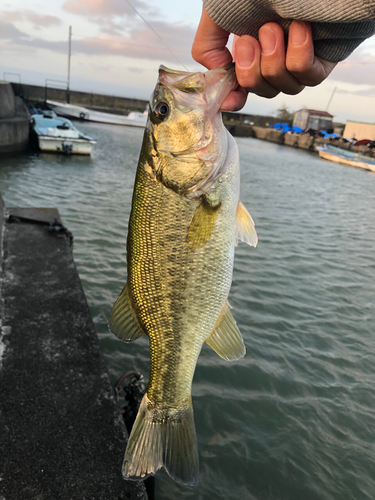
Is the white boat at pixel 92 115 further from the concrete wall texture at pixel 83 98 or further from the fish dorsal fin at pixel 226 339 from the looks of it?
the fish dorsal fin at pixel 226 339

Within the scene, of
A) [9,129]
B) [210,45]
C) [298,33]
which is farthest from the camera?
[9,129]

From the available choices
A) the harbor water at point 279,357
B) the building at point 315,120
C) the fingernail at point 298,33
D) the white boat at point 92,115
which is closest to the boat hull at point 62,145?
the harbor water at point 279,357

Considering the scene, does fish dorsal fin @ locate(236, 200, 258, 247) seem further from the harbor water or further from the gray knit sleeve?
the harbor water

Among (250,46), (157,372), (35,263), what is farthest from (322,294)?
(250,46)

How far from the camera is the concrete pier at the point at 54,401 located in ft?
8.39

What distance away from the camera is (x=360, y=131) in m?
52.2

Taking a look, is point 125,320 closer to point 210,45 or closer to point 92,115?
point 210,45

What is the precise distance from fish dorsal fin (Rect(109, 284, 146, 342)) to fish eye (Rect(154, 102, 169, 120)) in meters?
0.96

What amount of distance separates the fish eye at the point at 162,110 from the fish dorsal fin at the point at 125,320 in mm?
955

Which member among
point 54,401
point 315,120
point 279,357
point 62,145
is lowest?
point 279,357

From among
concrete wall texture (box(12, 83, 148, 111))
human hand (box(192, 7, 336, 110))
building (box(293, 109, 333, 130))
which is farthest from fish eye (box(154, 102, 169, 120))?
building (box(293, 109, 333, 130))

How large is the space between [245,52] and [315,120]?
2663 inches

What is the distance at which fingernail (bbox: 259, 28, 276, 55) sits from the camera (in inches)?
59.5

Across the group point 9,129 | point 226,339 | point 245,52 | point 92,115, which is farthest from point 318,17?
point 92,115
